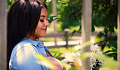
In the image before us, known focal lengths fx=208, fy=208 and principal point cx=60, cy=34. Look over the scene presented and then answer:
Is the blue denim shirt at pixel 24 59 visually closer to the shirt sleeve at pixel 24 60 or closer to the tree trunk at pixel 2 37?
the shirt sleeve at pixel 24 60

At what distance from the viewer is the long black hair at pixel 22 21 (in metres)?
1.46

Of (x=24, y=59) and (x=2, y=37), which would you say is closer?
(x=2, y=37)

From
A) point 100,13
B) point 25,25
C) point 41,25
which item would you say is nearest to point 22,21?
point 25,25

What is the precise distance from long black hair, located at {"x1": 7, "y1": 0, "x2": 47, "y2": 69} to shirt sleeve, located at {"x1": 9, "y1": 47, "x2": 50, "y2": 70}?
0.18 m

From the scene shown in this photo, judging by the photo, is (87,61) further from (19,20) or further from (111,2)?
(111,2)

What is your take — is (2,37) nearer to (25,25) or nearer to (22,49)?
(22,49)

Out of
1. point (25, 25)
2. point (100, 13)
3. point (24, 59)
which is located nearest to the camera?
point (24, 59)

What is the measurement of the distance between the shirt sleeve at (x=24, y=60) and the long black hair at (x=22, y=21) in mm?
181

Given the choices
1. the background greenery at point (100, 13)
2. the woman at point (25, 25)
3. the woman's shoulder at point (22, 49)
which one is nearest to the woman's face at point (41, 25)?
the woman at point (25, 25)

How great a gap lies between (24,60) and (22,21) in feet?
1.04

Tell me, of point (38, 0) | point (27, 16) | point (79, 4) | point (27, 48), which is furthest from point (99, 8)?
point (27, 48)

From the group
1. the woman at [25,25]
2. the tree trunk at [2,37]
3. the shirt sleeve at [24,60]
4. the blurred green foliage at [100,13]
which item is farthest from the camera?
the blurred green foliage at [100,13]

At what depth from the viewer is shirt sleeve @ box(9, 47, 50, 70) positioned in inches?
49.7

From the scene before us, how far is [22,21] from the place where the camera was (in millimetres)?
1450
